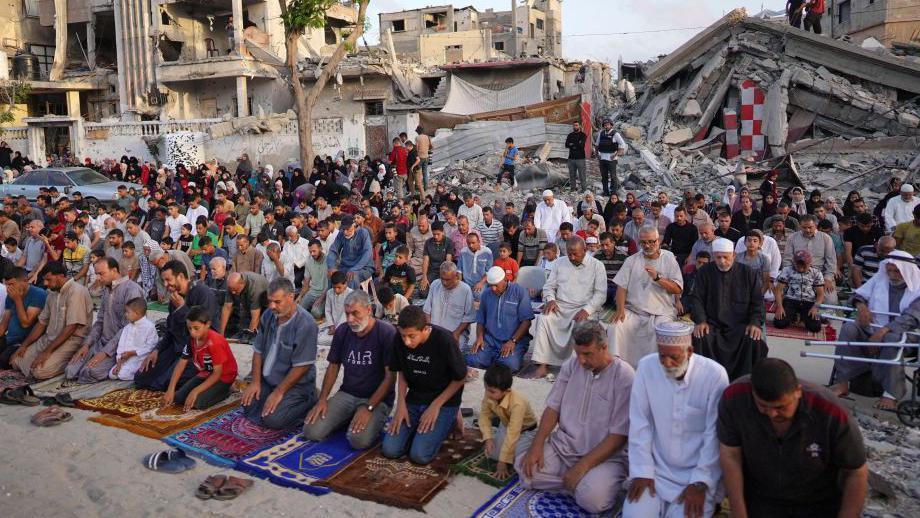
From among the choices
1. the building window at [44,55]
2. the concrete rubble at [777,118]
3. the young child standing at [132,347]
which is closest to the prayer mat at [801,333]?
the young child standing at [132,347]

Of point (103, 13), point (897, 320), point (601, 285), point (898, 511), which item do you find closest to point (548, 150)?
point (601, 285)

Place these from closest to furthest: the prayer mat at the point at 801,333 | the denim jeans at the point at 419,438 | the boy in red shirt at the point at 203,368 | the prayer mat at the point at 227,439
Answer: the denim jeans at the point at 419,438 → the prayer mat at the point at 227,439 → the boy in red shirt at the point at 203,368 → the prayer mat at the point at 801,333

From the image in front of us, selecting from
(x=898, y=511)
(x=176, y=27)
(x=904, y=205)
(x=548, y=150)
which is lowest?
(x=898, y=511)

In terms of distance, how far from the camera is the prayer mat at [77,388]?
683 centimetres

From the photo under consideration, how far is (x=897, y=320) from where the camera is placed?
18.8 ft

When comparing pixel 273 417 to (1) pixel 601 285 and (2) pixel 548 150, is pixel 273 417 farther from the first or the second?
(2) pixel 548 150

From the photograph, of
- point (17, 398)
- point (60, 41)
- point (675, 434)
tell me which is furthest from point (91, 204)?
point (60, 41)

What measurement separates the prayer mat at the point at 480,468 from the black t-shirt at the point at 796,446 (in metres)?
1.63

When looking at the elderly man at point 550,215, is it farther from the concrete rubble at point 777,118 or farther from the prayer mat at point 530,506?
the prayer mat at point 530,506

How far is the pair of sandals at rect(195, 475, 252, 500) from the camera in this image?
462 centimetres

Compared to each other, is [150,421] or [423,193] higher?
[423,193]

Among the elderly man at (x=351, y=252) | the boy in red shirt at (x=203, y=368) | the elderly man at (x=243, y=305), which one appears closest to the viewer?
the boy in red shirt at (x=203, y=368)

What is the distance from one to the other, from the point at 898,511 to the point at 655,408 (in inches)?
63.5

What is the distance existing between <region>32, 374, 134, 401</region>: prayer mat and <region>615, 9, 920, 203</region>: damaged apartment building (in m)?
12.5
